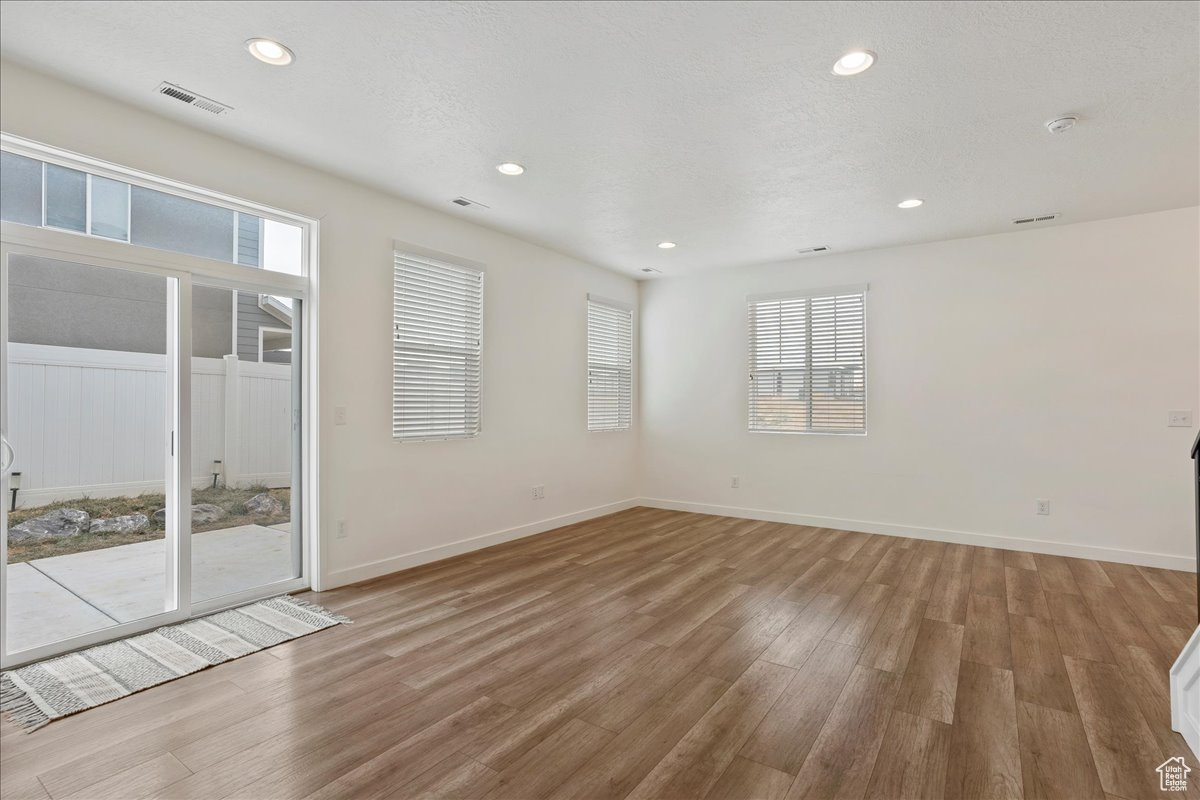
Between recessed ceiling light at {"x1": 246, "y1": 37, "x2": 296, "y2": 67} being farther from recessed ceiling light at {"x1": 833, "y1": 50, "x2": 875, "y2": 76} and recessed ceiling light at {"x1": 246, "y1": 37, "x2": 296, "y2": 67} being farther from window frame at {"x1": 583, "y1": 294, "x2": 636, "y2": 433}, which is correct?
window frame at {"x1": 583, "y1": 294, "x2": 636, "y2": 433}

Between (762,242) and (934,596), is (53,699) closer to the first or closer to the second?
(934,596)

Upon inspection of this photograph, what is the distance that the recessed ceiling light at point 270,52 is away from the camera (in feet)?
7.86

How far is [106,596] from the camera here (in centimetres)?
302

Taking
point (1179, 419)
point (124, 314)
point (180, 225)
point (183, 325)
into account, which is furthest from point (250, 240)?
point (1179, 419)

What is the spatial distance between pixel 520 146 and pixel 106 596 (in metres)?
3.38

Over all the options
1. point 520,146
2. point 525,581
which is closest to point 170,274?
point 520,146

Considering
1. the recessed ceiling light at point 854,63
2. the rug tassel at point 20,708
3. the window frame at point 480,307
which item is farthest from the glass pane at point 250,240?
the recessed ceiling light at point 854,63

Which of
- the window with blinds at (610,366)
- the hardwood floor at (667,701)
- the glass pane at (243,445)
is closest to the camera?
the hardwood floor at (667,701)

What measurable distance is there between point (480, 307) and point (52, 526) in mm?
3063

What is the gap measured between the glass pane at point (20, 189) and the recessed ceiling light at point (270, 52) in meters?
1.32

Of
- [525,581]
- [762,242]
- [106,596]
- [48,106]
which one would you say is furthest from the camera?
[762,242]

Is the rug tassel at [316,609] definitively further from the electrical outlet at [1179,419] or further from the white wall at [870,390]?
the electrical outlet at [1179,419]

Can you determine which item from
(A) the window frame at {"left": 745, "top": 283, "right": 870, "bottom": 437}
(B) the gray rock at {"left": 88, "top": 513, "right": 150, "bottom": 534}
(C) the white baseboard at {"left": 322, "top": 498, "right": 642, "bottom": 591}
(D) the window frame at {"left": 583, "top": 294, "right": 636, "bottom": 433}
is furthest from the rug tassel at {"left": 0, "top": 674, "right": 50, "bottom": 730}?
(A) the window frame at {"left": 745, "top": 283, "right": 870, "bottom": 437}

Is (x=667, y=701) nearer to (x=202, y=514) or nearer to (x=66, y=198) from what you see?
(x=202, y=514)
